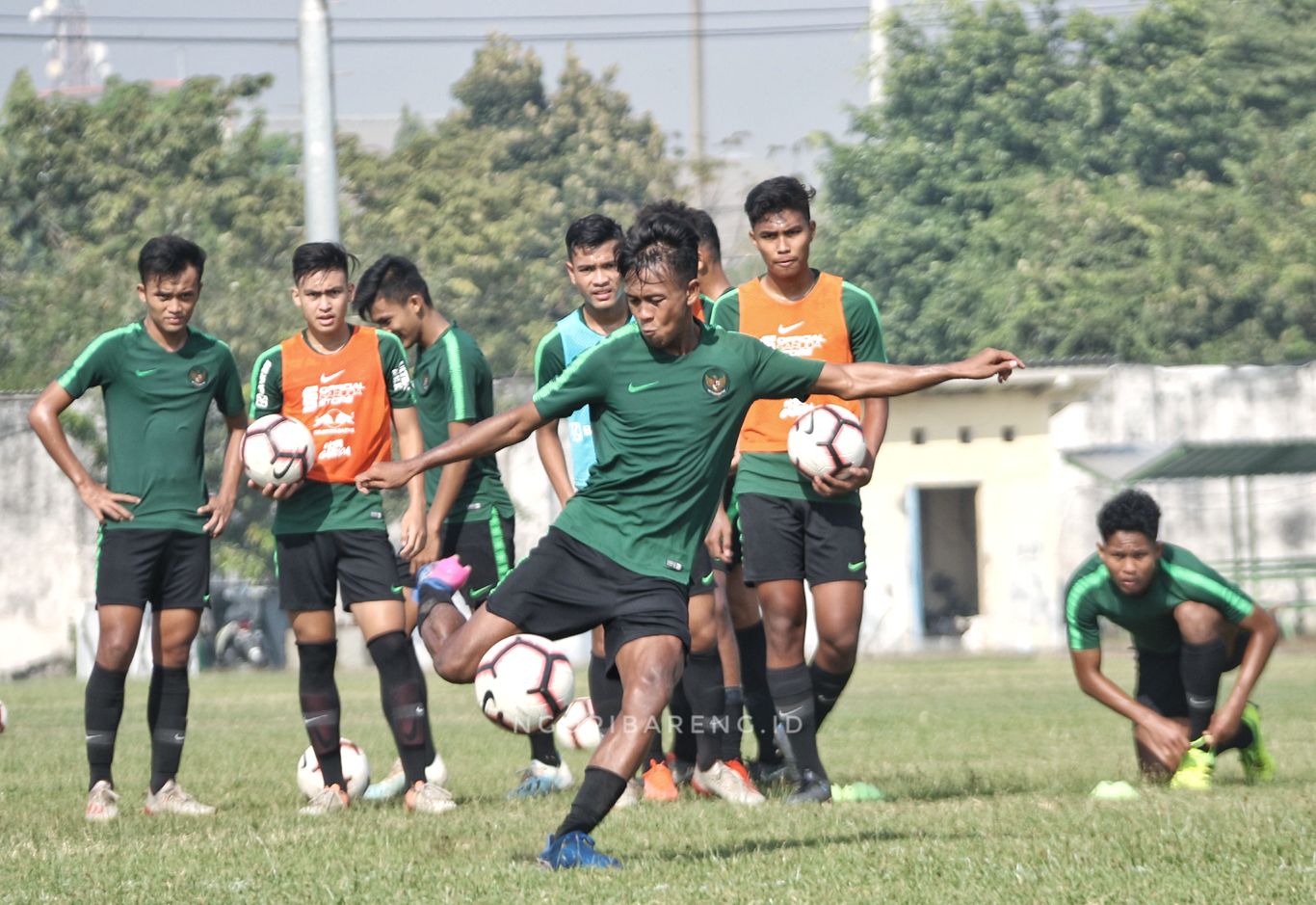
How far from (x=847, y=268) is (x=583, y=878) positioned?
1508 inches

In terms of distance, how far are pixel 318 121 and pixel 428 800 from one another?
11.2 m

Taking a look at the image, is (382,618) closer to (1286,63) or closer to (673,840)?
(673,840)

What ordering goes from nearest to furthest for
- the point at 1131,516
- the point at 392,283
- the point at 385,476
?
the point at 385,476 → the point at 1131,516 → the point at 392,283

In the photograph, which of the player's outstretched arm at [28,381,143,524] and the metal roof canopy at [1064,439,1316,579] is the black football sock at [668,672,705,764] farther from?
the metal roof canopy at [1064,439,1316,579]

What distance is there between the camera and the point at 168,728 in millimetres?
8180

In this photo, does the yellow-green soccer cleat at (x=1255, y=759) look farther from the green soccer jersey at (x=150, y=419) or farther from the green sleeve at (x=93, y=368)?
the green sleeve at (x=93, y=368)

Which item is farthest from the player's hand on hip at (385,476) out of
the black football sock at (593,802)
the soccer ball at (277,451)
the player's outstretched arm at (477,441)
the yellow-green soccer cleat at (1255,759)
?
the yellow-green soccer cleat at (1255,759)

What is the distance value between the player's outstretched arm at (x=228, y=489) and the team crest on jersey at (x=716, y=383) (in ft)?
8.11

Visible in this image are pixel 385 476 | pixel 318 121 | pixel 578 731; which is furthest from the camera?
pixel 318 121

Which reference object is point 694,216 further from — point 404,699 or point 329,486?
point 404,699

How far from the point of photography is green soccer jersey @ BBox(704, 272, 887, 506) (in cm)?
793

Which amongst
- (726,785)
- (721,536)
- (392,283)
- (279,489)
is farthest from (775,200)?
(726,785)

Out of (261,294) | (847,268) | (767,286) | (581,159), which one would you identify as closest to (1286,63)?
(847,268)

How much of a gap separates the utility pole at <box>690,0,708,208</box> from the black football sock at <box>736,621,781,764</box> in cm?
3852
